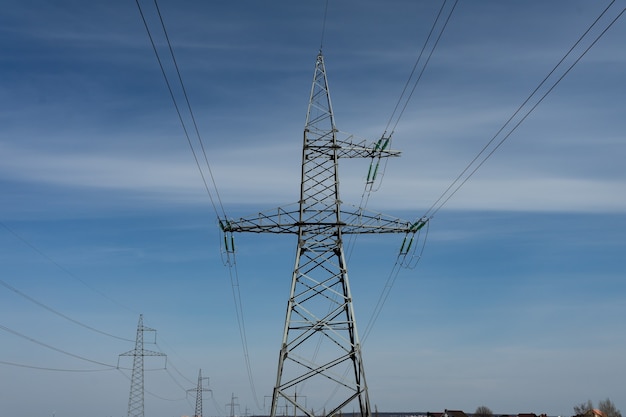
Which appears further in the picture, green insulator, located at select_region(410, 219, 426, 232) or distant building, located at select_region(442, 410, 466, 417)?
distant building, located at select_region(442, 410, 466, 417)

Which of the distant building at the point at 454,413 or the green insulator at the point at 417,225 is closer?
the green insulator at the point at 417,225

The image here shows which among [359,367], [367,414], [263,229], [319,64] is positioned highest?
[319,64]

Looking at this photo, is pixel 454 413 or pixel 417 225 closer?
pixel 417 225

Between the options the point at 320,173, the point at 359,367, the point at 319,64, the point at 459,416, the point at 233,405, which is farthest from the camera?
the point at 233,405

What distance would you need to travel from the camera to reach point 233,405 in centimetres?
18362

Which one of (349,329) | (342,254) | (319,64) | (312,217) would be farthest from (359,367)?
(319,64)

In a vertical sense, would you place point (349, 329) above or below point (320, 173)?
below

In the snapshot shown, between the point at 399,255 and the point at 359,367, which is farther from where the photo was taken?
the point at 399,255

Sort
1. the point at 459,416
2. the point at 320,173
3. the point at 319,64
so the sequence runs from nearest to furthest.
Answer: the point at 320,173, the point at 319,64, the point at 459,416

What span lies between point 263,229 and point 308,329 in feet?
20.8

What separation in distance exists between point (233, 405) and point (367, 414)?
157m

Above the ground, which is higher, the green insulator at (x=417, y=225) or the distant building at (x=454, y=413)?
the green insulator at (x=417, y=225)

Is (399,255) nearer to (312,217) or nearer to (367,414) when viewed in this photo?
(312,217)

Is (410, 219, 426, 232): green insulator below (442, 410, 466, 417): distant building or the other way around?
the other way around
